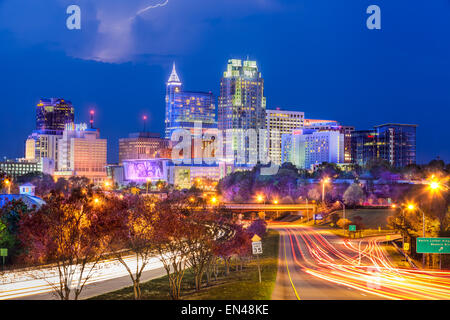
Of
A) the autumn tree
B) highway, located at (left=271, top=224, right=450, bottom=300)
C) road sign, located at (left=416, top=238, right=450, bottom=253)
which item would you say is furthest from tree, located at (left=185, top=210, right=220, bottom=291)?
road sign, located at (left=416, top=238, right=450, bottom=253)

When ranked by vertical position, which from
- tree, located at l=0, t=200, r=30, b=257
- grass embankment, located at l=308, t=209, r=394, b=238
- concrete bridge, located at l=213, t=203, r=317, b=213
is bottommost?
grass embankment, located at l=308, t=209, r=394, b=238

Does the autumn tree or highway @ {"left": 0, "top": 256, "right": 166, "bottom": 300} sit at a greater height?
the autumn tree

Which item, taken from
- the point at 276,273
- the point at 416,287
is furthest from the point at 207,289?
the point at 416,287

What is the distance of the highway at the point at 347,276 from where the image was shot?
1355 inches

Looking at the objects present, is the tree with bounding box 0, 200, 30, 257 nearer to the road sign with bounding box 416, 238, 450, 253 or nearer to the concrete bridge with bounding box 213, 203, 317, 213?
the road sign with bounding box 416, 238, 450, 253

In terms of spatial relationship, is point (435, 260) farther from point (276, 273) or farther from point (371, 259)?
point (276, 273)

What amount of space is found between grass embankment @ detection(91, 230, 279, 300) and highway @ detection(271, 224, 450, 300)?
39.4 inches

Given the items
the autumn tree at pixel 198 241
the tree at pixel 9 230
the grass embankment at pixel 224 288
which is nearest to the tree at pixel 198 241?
the autumn tree at pixel 198 241

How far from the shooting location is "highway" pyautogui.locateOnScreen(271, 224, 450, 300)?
34406 mm

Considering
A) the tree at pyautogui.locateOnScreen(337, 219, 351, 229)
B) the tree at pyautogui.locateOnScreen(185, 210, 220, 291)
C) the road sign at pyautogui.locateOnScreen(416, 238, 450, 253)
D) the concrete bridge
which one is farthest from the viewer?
the concrete bridge

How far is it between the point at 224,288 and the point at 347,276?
11.8 metres

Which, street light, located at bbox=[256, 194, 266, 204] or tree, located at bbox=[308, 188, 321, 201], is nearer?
tree, located at bbox=[308, 188, 321, 201]

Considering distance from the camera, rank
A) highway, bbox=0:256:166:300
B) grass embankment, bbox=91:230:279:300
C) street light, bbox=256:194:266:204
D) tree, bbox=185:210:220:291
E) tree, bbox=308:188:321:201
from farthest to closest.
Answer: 1. street light, bbox=256:194:266:204
2. tree, bbox=308:188:321:201
3. highway, bbox=0:256:166:300
4. tree, bbox=185:210:220:291
5. grass embankment, bbox=91:230:279:300
